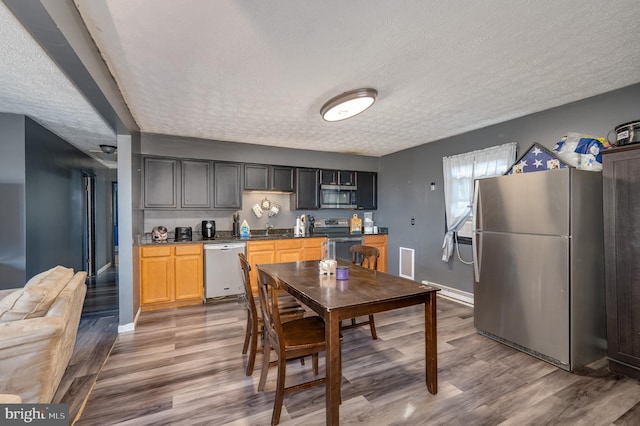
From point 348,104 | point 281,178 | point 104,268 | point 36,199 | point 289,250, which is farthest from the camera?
point 104,268

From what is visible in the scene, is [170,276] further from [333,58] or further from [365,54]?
[365,54]

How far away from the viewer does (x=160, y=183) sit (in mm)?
4168

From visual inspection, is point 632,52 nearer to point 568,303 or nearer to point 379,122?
point 568,303

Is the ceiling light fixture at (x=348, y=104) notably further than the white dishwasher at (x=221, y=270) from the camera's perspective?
No

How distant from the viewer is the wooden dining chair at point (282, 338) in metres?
1.79

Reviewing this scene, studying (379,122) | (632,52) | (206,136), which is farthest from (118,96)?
(632,52)

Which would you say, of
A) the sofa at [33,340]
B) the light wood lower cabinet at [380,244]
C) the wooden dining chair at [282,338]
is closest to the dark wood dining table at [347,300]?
the wooden dining chair at [282,338]

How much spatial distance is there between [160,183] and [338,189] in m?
2.93

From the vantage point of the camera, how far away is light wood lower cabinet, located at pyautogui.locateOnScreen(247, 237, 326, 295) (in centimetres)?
437

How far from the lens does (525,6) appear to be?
160 centimetres

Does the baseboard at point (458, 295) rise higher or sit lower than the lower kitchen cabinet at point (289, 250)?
lower

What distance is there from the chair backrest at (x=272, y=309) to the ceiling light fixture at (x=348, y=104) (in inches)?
66.9

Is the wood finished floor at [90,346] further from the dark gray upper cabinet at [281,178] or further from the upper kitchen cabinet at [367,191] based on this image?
the upper kitchen cabinet at [367,191]

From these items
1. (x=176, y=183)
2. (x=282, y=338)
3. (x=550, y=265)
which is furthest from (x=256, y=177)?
(x=550, y=265)
